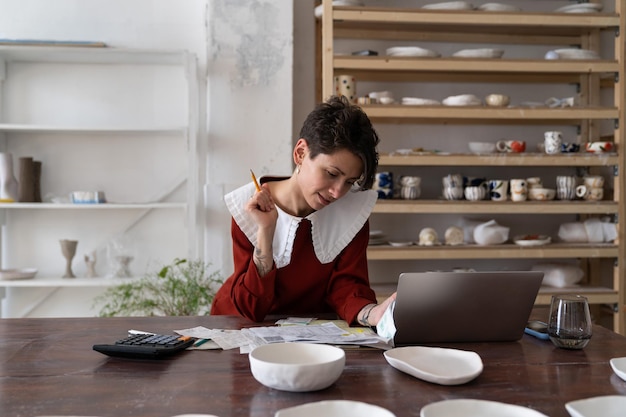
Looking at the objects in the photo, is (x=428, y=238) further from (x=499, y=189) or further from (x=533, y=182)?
(x=533, y=182)

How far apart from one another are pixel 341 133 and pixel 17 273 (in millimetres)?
2273

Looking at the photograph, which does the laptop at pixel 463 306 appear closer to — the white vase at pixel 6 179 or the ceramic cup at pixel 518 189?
the ceramic cup at pixel 518 189

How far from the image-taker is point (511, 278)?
4.61 ft

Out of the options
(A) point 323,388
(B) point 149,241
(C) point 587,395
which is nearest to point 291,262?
(A) point 323,388

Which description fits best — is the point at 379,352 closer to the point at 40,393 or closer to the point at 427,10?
the point at 40,393

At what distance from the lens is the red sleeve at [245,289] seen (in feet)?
5.81

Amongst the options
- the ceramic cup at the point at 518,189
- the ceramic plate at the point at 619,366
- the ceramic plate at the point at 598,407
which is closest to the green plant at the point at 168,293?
the ceramic cup at the point at 518,189

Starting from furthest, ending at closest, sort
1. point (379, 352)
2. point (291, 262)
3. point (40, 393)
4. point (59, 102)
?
point (59, 102), point (291, 262), point (379, 352), point (40, 393)

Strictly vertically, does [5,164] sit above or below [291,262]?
above

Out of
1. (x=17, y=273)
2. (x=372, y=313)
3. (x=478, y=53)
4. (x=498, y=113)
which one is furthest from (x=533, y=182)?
(x=17, y=273)

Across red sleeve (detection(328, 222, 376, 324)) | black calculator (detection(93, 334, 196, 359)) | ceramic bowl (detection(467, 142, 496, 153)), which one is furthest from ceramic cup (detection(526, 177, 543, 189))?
black calculator (detection(93, 334, 196, 359))

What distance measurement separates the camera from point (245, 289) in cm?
180

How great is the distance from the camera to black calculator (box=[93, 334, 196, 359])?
4.31 feet

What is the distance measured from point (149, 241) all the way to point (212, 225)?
15.6 inches
